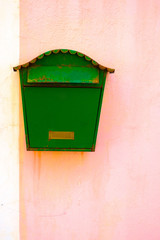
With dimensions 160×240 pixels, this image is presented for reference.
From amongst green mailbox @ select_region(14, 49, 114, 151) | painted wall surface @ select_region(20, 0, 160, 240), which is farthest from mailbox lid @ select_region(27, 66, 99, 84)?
painted wall surface @ select_region(20, 0, 160, 240)

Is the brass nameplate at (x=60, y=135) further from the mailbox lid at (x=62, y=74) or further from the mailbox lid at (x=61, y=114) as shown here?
the mailbox lid at (x=62, y=74)

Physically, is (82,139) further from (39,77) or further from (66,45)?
(66,45)

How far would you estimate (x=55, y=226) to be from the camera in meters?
1.48

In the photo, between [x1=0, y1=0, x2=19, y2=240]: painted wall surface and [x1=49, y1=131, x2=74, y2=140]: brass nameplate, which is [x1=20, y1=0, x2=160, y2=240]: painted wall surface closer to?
[x1=0, y1=0, x2=19, y2=240]: painted wall surface

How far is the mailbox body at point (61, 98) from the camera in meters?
1.19

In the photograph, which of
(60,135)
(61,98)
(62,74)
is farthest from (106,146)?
(62,74)

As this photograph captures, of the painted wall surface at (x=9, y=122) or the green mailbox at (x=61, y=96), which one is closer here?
the green mailbox at (x=61, y=96)

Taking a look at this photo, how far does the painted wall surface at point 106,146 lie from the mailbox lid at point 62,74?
0.27 metres

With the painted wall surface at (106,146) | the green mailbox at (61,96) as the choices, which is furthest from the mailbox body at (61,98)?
the painted wall surface at (106,146)

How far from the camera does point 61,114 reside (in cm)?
121

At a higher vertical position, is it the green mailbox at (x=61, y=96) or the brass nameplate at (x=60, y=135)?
the green mailbox at (x=61, y=96)

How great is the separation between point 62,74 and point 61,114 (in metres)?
0.24

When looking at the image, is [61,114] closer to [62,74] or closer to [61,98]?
[61,98]

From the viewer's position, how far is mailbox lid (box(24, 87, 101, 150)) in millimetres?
1204
